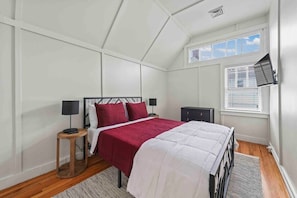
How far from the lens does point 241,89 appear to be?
374 cm

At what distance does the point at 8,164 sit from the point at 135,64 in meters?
3.33

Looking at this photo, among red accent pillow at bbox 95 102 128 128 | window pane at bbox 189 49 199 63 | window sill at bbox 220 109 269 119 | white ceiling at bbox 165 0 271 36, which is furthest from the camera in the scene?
window pane at bbox 189 49 199 63

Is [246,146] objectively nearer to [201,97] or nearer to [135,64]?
[201,97]

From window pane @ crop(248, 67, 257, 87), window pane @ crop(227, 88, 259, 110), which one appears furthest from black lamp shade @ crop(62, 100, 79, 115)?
window pane @ crop(248, 67, 257, 87)

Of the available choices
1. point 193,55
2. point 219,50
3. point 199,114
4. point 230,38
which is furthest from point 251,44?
point 199,114

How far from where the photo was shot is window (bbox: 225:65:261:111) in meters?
3.57

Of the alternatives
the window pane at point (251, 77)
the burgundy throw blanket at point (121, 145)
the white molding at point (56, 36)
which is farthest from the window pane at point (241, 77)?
the white molding at point (56, 36)

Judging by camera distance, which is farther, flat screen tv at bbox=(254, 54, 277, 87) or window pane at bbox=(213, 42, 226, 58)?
window pane at bbox=(213, 42, 226, 58)

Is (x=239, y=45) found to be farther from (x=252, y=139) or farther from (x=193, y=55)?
(x=252, y=139)

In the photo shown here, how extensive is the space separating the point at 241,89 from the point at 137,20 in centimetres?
343

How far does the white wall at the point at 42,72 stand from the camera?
1832 mm

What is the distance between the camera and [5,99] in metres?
1.81

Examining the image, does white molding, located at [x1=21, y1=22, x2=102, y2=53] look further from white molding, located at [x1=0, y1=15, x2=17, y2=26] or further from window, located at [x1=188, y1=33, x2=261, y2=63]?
window, located at [x1=188, y1=33, x2=261, y2=63]

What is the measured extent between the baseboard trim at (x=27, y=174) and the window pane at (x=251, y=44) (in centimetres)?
516
